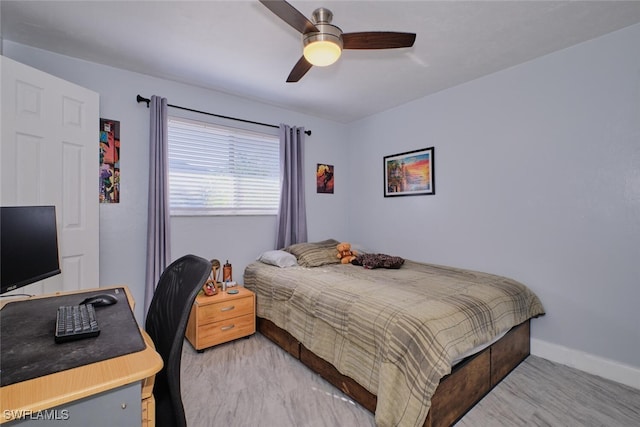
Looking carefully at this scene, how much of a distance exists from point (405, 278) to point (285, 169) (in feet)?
6.27

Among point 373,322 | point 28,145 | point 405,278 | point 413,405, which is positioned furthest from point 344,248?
point 28,145

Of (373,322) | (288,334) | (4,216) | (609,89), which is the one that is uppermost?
(609,89)

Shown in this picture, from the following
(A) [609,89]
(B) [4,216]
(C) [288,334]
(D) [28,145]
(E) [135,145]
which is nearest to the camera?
(B) [4,216]

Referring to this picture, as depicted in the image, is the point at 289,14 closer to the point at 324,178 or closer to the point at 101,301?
the point at 101,301

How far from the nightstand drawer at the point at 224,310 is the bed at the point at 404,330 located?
0.48 ft

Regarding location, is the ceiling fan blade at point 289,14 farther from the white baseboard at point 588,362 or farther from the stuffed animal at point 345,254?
the white baseboard at point 588,362

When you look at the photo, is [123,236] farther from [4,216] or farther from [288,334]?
[288,334]

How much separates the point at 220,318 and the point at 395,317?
1.65m

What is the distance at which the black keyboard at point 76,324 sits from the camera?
39.4 inches

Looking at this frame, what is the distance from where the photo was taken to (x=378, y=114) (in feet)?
12.6

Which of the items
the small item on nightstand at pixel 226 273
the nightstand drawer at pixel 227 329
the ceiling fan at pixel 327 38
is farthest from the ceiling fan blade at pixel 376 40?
the nightstand drawer at pixel 227 329

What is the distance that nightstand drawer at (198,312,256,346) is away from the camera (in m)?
2.53

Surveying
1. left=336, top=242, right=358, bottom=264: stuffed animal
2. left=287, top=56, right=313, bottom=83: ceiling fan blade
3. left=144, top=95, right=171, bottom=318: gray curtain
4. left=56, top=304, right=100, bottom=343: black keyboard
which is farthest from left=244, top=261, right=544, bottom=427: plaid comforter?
left=287, top=56, right=313, bottom=83: ceiling fan blade

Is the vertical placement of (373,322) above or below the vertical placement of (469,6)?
below
